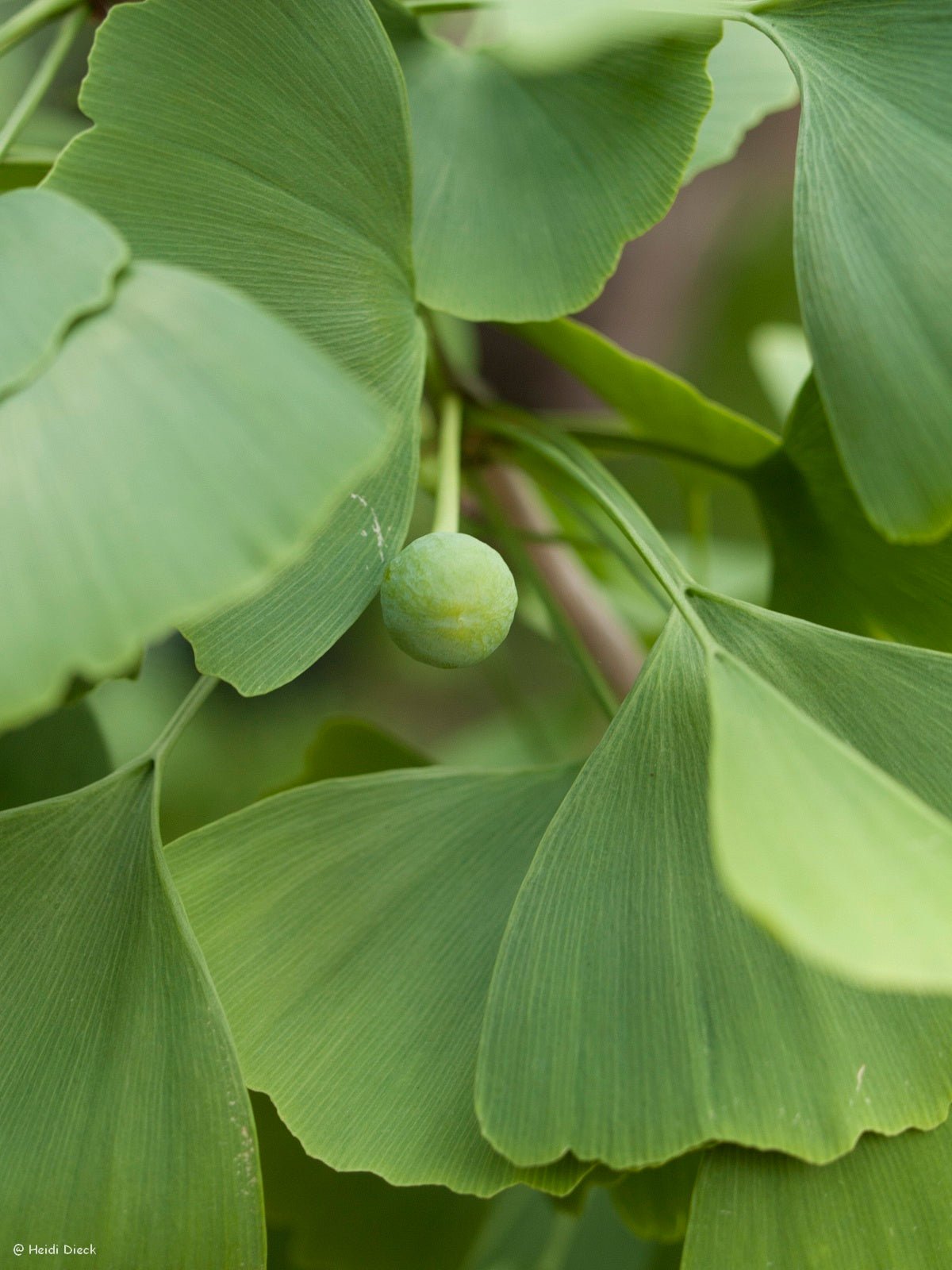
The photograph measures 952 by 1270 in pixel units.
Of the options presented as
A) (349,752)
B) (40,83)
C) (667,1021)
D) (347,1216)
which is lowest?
(347,1216)

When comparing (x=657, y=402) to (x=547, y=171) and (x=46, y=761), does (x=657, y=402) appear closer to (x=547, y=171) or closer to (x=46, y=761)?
(x=547, y=171)

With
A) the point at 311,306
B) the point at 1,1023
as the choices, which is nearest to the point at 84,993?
the point at 1,1023

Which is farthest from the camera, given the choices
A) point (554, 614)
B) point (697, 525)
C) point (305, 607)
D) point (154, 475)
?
point (697, 525)

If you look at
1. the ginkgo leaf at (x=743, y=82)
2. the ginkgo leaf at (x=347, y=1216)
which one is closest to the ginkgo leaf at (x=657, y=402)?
the ginkgo leaf at (x=743, y=82)

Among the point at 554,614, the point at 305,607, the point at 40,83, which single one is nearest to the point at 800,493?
the point at 554,614

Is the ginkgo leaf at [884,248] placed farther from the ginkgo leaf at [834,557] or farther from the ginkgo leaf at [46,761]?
the ginkgo leaf at [46,761]

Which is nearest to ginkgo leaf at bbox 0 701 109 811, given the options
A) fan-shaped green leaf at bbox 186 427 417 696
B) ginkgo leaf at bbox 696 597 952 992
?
fan-shaped green leaf at bbox 186 427 417 696
